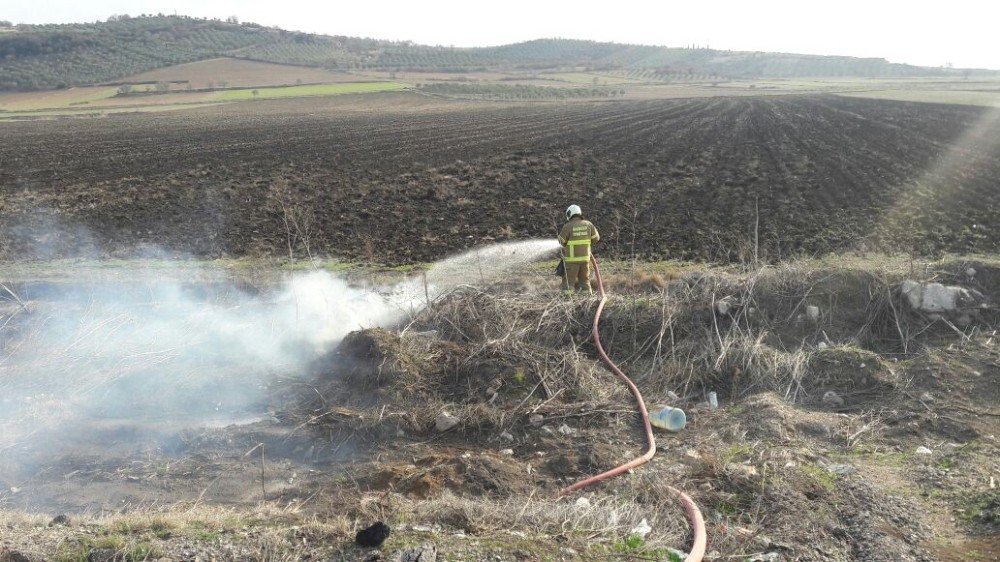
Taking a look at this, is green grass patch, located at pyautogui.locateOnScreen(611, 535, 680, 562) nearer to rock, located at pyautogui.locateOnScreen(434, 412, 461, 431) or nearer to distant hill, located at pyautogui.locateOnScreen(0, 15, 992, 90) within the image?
rock, located at pyautogui.locateOnScreen(434, 412, 461, 431)

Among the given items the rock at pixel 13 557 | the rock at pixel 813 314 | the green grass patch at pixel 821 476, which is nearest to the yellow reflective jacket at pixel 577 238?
the rock at pixel 813 314

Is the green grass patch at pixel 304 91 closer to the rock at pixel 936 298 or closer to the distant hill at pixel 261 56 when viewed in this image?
the distant hill at pixel 261 56

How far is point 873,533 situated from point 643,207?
41.1 feet

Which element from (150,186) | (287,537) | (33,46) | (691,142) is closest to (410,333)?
(287,537)

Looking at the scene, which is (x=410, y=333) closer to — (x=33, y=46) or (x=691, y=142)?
(x=691, y=142)

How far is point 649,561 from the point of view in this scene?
4477 mm

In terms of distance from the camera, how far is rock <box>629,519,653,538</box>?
4.80m

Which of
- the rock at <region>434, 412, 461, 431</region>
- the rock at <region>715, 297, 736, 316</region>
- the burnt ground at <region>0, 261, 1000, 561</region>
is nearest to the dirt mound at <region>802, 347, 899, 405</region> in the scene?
the burnt ground at <region>0, 261, 1000, 561</region>

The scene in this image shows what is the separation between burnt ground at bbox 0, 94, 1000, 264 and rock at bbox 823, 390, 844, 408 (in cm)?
474

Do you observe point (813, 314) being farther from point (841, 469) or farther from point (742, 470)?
point (742, 470)

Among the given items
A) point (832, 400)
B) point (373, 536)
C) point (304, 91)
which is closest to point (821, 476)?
point (832, 400)

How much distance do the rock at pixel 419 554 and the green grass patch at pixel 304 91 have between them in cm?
6787

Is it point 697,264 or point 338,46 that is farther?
point 338,46

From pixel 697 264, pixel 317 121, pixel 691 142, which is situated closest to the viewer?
pixel 697 264
